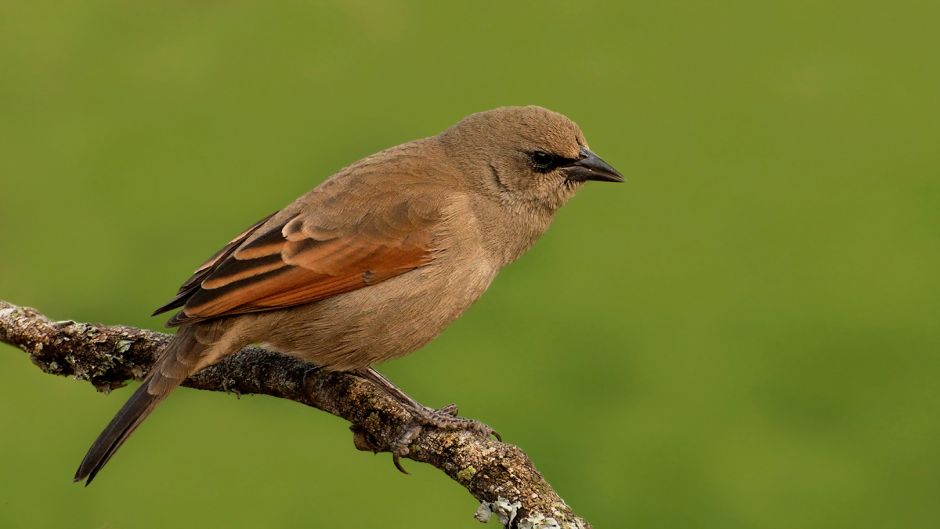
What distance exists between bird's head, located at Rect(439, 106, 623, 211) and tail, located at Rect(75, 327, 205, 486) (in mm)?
1506

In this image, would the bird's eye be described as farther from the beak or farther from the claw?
the claw

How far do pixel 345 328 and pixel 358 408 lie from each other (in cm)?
34

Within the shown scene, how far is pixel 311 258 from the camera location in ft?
15.7

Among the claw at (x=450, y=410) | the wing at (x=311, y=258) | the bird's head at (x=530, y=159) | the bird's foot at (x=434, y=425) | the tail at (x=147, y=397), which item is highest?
the bird's head at (x=530, y=159)

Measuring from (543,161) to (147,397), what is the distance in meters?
2.05

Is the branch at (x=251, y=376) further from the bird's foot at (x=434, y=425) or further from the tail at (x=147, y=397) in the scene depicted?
the tail at (x=147, y=397)

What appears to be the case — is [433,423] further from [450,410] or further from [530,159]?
[530,159]

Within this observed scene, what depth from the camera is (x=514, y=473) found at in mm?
3936

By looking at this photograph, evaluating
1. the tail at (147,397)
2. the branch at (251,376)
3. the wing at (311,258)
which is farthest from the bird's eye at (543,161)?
the tail at (147,397)

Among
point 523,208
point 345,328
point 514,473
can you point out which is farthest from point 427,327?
point 514,473

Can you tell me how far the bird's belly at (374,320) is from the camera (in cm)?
479

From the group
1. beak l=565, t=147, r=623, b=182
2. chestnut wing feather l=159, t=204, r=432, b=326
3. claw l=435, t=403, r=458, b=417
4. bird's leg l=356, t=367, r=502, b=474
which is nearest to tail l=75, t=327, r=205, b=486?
chestnut wing feather l=159, t=204, r=432, b=326

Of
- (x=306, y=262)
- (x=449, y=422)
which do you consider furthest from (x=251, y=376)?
(x=449, y=422)

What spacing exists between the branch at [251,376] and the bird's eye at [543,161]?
50.1 inches
